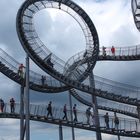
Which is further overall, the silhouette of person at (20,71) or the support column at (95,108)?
the support column at (95,108)

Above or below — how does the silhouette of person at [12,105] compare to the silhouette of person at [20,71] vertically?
below

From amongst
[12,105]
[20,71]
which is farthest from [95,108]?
[12,105]

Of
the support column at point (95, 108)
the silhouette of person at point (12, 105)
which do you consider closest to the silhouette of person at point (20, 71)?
the silhouette of person at point (12, 105)

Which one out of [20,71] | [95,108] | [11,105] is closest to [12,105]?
[11,105]

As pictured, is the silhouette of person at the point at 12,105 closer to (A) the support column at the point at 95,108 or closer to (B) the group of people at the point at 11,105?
(B) the group of people at the point at 11,105

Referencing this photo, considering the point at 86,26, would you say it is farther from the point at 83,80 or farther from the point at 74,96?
the point at 74,96

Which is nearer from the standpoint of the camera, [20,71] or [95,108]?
[20,71]

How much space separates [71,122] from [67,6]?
9276mm

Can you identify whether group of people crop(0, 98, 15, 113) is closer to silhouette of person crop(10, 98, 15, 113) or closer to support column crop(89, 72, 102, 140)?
silhouette of person crop(10, 98, 15, 113)

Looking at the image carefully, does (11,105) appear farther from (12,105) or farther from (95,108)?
(95,108)

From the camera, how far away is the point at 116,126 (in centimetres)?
2583

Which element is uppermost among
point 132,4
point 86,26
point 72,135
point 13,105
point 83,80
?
point 86,26

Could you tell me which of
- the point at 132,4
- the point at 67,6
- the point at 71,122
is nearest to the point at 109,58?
the point at 67,6

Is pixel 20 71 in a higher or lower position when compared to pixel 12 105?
higher
